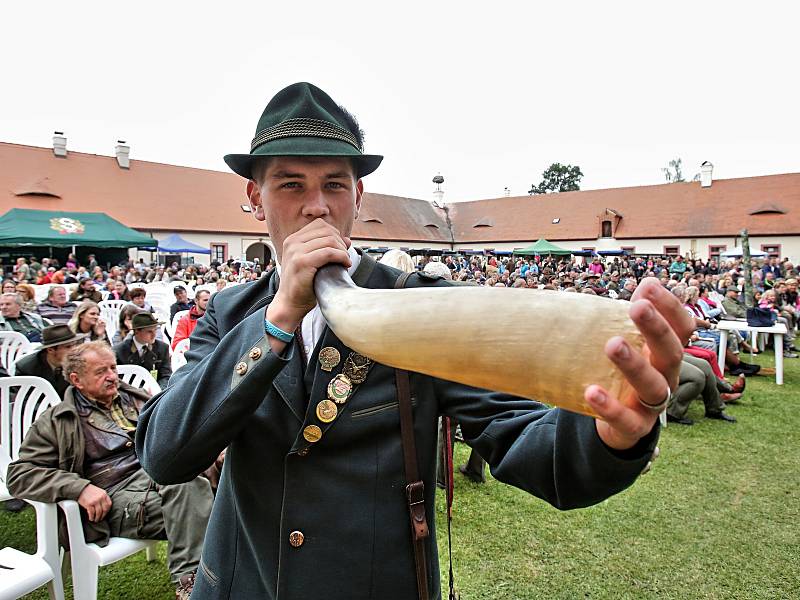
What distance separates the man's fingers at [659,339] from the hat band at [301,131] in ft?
3.10

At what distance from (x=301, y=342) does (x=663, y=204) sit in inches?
1715

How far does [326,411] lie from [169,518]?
2640 mm

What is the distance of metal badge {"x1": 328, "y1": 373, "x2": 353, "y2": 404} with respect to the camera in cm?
124

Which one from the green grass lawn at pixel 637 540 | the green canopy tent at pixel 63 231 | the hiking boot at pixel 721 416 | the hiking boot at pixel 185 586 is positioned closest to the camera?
the hiking boot at pixel 185 586

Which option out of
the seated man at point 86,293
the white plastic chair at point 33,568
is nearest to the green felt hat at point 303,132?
the white plastic chair at point 33,568

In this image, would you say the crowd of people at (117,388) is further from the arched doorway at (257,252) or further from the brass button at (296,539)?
the arched doorway at (257,252)

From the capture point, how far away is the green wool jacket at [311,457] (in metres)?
1.10

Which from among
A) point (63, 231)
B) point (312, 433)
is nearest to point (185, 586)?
point (312, 433)

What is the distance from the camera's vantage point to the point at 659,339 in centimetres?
64

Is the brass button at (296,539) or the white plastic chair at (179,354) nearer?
the brass button at (296,539)

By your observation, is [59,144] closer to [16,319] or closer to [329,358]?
[16,319]

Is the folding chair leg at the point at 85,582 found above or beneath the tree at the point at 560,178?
beneath

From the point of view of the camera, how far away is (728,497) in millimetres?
4914

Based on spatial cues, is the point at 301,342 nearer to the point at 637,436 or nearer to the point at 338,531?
the point at 338,531
